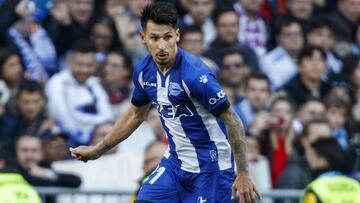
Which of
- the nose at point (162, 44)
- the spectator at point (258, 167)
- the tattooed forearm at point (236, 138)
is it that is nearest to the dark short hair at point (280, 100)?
the spectator at point (258, 167)

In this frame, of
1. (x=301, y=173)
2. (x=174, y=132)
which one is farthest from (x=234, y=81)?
(x=174, y=132)

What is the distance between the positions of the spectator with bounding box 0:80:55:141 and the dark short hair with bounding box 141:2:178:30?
453 cm

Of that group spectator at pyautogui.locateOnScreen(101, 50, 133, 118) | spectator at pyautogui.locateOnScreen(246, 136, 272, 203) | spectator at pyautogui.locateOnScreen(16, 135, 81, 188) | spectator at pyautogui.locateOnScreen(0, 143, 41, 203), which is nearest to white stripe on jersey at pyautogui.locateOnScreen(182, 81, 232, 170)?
spectator at pyautogui.locateOnScreen(0, 143, 41, 203)

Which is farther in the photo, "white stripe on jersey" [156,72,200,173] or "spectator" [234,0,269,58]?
"spectator" [234,0,269,58]

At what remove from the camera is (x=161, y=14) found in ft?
28.6

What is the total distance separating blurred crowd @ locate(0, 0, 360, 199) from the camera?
13.1m

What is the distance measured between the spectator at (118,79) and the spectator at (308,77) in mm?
2062

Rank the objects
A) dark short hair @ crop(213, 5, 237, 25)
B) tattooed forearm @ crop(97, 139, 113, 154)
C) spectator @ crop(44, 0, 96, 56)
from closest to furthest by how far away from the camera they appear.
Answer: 1. tattooed forearm @ crop(97, 139, 113, 154)
2. spectator @ crop(44, 0, 96, 56)
3. dark short hair @ crop(213, 5, 237, 25)

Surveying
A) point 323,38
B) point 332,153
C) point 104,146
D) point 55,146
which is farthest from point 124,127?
point 323,38

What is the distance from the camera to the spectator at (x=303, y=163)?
42.4 feet

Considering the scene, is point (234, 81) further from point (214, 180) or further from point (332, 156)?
point (214, 180)

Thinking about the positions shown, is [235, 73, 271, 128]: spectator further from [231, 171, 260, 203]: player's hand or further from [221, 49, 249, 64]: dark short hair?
[231, 171, 260, 203]: player's hand

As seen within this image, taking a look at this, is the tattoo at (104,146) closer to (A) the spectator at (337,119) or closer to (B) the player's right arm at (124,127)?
(B) the player's right arm at (124,127)

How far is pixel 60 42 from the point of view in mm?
14414
